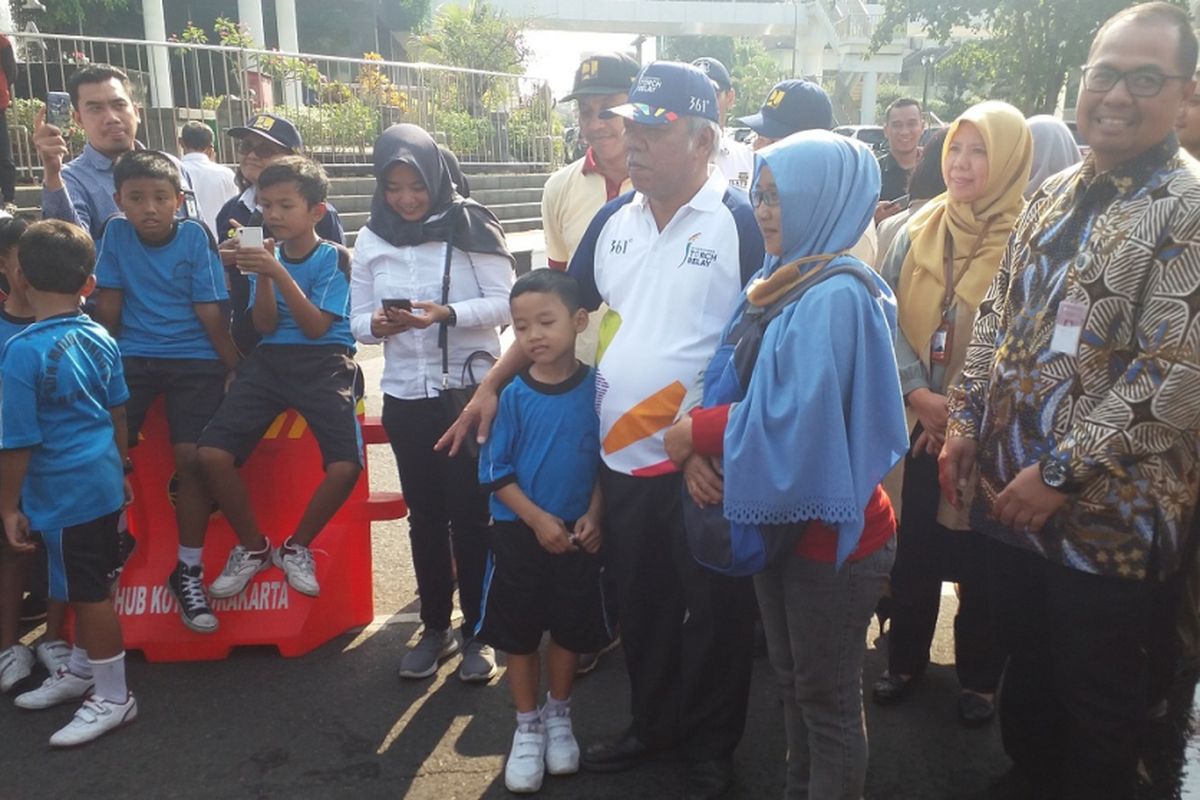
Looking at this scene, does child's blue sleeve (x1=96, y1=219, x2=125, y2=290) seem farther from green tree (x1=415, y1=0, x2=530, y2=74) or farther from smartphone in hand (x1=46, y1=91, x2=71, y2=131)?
green tree (x1=415, y1=0, x2=530, y2=74)

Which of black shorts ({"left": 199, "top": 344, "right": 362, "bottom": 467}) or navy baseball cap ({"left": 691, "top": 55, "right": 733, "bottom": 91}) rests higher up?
navy baseball cap ({"left": 691, "top": 55, "right": 733, "bottom": 91})

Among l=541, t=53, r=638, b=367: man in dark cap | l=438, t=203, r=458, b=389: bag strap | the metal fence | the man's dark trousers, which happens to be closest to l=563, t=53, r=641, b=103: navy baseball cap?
l=541, t=53, r=638, b=367: man in dark cap

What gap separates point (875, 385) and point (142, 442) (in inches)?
121

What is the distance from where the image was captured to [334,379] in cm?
393

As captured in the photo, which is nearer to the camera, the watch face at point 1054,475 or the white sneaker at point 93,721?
the watch face at point 1054,475

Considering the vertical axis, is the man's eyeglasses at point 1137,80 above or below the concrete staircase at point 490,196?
above

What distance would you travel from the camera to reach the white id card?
2332 mm

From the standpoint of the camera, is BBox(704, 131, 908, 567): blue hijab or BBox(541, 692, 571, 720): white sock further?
BBox(541, 692, 571, 720): white sock

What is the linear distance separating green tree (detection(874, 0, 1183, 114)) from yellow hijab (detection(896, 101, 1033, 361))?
22.0 meters

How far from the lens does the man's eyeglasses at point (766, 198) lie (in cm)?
238

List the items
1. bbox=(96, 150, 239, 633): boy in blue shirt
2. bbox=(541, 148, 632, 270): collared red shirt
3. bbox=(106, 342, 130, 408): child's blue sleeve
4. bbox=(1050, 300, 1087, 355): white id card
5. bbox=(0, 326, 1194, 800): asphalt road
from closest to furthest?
bbox=(1050, 300, 1087, 355): white id card < bbox=(0, 326, 1194, 800): asphalt road < bbox=(106, 342, 130, 408): child's blue sleeve < bbox=(96, 150, 239, 633): boy in blue shirt < bbox=(541, 148, 632, 270): collared red shirt

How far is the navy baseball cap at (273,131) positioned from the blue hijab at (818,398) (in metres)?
3.61

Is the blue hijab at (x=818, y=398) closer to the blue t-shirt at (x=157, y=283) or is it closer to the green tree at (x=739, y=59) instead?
the blue t-shirt at (x=157, y=283)

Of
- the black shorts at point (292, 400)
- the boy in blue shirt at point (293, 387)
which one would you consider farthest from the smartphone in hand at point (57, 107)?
the black shorts at point (292, 400)
